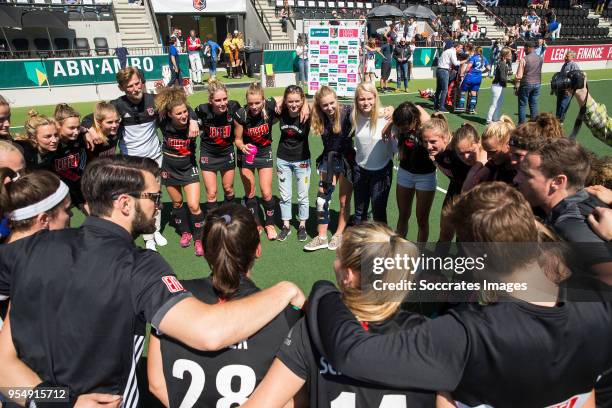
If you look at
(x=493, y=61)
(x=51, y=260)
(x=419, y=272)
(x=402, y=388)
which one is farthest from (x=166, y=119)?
(x=493, y=61)

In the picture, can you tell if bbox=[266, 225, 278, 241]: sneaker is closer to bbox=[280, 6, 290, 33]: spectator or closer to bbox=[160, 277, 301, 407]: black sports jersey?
bbox=[160, 277, 301, 407]: black sports jersey

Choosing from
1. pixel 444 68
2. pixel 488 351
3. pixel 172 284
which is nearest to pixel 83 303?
pixel 172 284

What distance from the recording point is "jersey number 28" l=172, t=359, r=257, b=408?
5.82 ft

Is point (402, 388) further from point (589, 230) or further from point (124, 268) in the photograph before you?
point (589, 230)

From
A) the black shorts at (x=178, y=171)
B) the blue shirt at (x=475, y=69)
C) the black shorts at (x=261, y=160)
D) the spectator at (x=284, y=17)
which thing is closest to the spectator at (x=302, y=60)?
the blue shirt at (x=475, y=69)

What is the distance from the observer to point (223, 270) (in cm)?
187

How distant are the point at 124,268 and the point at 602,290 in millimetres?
2015

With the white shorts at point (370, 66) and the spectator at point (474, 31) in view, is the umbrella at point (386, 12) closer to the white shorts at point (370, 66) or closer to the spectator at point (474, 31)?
the spectator at point (474, 31)

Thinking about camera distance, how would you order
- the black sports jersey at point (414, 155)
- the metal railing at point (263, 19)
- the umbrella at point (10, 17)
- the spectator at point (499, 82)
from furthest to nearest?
the metal railing at point (263, 19)
the umbrella at point (10, 17)
the spectator at point (499, 82)
the black sports jersey at point (414, 155)

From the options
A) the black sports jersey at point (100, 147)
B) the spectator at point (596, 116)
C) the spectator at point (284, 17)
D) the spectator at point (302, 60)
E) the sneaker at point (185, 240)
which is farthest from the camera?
the spectator at point (284, 17)

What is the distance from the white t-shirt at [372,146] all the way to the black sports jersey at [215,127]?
5.40 feet

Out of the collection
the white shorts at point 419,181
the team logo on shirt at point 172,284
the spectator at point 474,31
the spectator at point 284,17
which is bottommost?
the white shorts at point 419,181

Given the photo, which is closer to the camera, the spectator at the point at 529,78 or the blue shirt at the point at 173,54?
the spectator at the point at 529,78

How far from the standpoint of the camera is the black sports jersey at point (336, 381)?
4.86ft
